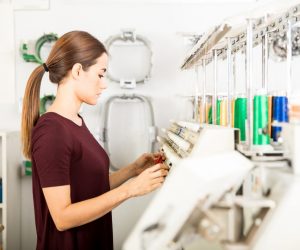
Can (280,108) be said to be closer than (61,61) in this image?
Yes

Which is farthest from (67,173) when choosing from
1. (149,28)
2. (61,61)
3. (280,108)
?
(149,28)

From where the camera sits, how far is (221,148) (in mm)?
982

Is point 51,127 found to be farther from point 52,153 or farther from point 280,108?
point 280,108

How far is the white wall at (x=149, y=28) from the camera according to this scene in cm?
271

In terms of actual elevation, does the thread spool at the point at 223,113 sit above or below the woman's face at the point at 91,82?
below

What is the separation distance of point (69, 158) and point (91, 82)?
32 cm

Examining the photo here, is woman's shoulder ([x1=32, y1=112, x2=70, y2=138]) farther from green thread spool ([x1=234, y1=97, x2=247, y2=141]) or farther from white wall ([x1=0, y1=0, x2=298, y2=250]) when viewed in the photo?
white wall ([x1=0, y1=0, x2=298, y2=250])

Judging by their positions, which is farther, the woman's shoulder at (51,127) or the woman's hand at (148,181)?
the woman's shoulder at (51,127)

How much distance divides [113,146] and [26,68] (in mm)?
860

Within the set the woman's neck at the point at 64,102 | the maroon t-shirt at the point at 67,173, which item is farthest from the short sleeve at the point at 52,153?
the woman's neck at the point at 64,102

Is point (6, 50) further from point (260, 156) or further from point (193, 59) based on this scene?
point (260, 156)

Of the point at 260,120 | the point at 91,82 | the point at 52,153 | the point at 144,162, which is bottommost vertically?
the point at 144,162

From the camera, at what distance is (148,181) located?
3.59 feet

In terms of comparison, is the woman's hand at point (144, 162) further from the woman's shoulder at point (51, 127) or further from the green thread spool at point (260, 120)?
the green thread spool at point (260, 120)
